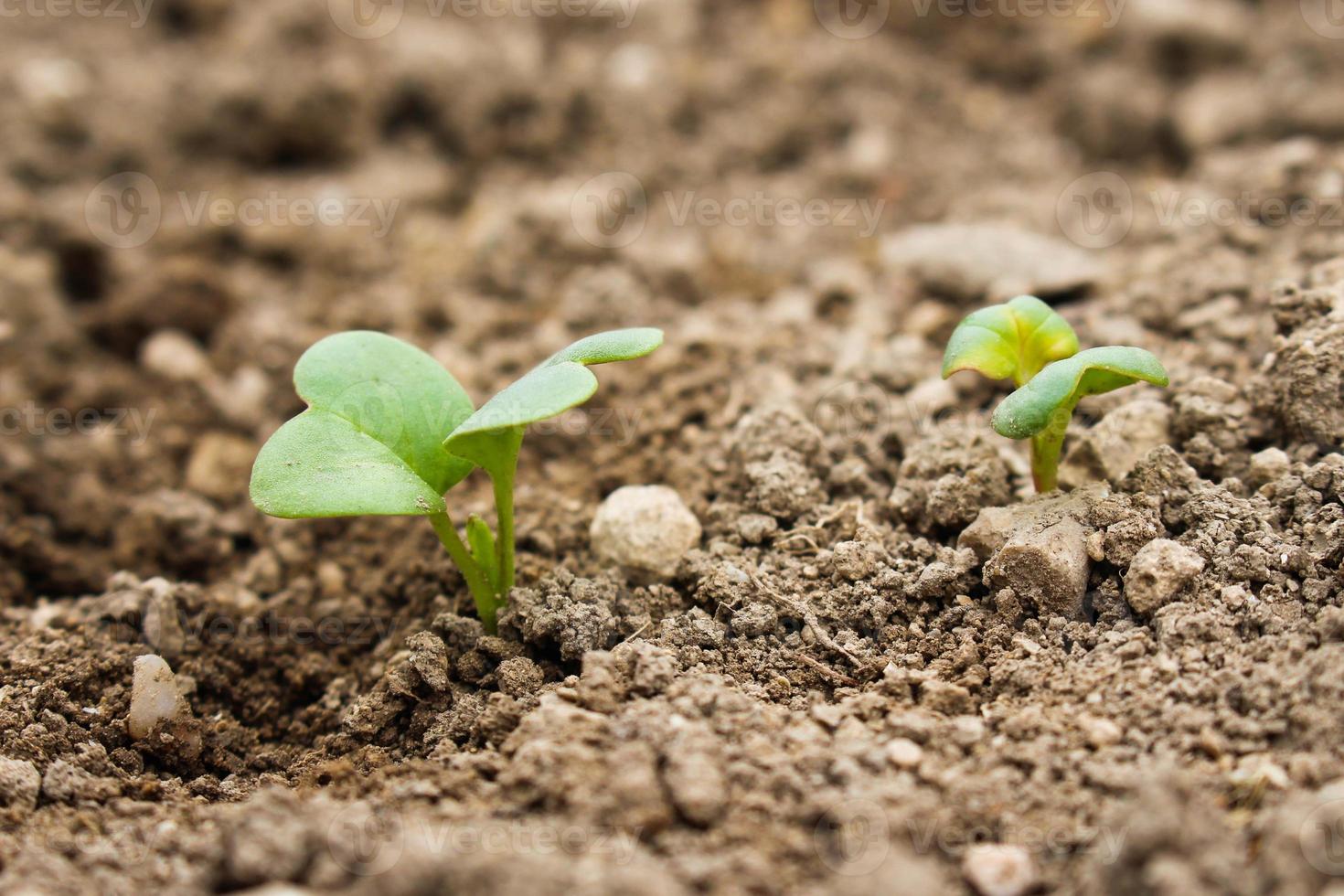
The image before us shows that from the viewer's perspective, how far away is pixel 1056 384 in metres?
1.56

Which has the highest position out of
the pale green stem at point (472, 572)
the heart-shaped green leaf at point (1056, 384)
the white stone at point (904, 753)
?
the heart-shaped green leaf at point (1056, 384)

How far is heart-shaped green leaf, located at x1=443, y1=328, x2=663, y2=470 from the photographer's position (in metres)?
1.48

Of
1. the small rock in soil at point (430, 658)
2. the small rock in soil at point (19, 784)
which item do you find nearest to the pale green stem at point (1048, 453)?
the small rock in soil at point (430, 658)

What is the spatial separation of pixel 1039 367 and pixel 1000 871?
891 mm

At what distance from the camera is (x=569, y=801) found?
4.43 ft

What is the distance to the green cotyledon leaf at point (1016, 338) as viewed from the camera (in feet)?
5.70

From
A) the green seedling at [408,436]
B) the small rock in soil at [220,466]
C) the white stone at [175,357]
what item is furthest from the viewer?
the white stone at [175,357]

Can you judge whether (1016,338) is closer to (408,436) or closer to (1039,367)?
(1039,367)

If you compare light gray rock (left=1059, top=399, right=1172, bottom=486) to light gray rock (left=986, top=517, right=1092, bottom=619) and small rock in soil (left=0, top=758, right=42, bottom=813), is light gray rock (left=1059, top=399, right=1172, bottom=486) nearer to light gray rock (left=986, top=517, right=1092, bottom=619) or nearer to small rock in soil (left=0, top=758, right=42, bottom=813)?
light gray rock (left=986, top=517, right=1092, bottom=619)

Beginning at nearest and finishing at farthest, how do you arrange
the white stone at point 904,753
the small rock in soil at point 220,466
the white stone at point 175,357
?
the white stone at point 904,753
the small rock in soil at point 220,466
the white stone at point 175,357

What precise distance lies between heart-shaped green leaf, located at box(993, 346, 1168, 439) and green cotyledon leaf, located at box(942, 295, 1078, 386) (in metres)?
0.15

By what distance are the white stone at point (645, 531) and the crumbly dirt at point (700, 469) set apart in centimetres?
5

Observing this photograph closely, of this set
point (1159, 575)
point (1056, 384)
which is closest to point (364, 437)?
point (1056, 384)

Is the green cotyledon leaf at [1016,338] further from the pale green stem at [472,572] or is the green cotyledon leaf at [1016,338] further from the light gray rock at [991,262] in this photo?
the pale green stem at [472,572]
